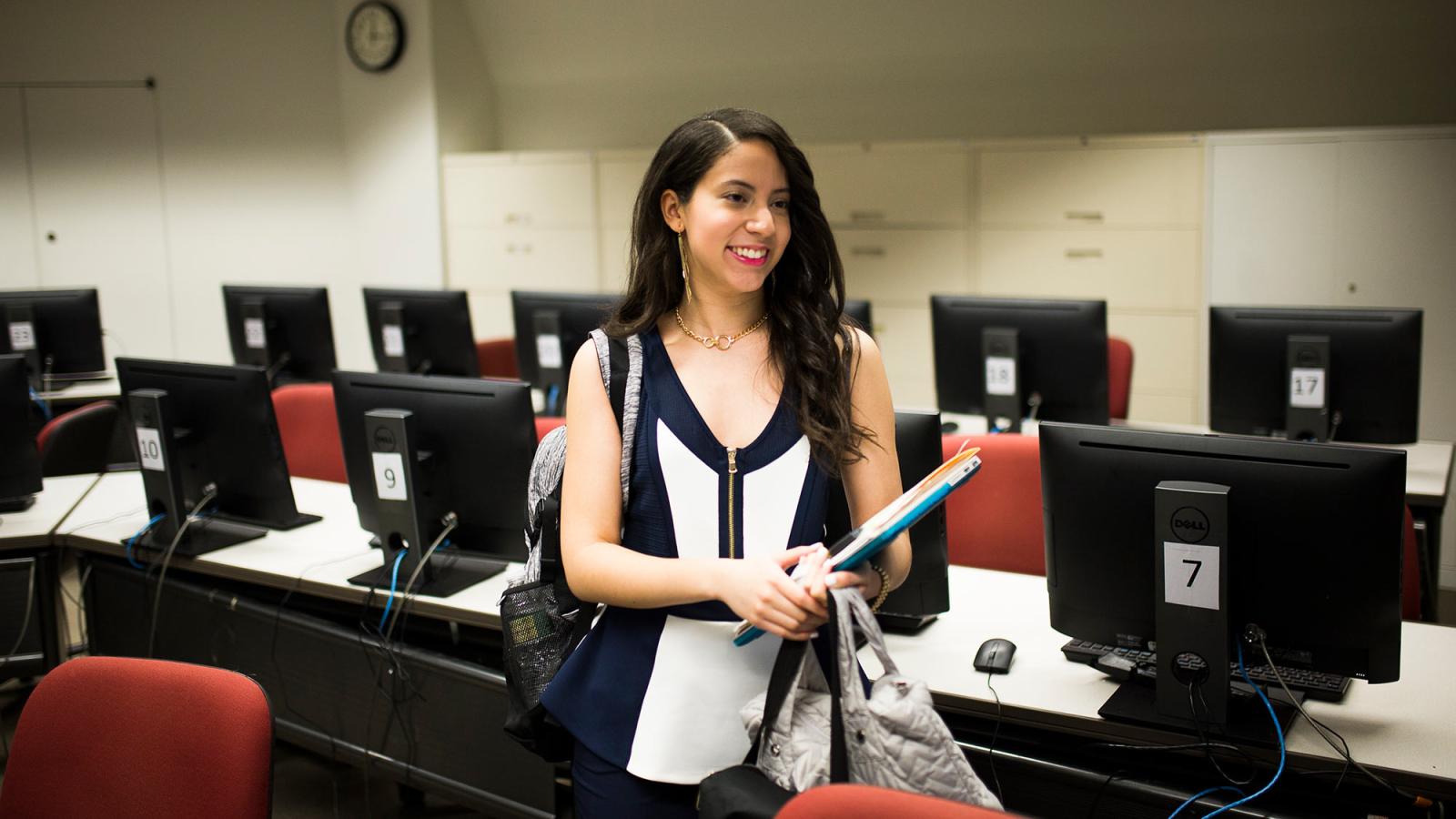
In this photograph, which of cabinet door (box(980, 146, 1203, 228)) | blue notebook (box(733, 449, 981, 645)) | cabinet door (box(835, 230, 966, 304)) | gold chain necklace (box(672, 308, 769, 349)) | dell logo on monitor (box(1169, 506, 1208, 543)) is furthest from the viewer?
cabinet door (box(835, 230, 966, 304))

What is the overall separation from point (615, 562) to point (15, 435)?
2.37 meters

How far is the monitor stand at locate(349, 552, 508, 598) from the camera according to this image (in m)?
2.59

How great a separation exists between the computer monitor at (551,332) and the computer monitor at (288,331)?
34.6 inches

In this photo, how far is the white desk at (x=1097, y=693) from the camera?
1.74 metres

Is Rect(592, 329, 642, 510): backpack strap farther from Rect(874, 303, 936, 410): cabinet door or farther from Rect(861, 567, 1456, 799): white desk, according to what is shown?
Rect(874, 303, 936, 410): cabinet door

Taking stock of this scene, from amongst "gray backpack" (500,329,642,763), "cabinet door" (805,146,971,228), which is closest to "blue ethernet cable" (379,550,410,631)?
"gray backpack" (500,329,642,763)

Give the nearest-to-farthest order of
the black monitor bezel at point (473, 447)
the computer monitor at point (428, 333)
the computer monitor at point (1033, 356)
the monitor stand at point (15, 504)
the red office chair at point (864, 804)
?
the red office chair at point (864, 804) < the black monitor bezel at point (473, 447) < the monitor stand at point (15, 504) < the computer monitor at point (1033, 356) < the computer monitor at point (428, 333)

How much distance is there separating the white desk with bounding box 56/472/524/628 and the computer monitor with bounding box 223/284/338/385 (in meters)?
1.48

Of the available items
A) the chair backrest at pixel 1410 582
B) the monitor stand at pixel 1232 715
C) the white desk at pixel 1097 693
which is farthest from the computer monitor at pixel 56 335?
the chair backrest at pixel 1410 582

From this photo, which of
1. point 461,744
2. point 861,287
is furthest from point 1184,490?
point 861,287

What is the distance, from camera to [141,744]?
5.14 ft

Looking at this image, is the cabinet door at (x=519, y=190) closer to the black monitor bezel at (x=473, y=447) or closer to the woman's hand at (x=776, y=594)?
the black monitor bezel at (x=473, y=447)

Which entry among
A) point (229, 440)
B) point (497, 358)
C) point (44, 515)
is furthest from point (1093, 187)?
point (44, 515)

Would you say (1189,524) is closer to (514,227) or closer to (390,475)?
(390,475)
